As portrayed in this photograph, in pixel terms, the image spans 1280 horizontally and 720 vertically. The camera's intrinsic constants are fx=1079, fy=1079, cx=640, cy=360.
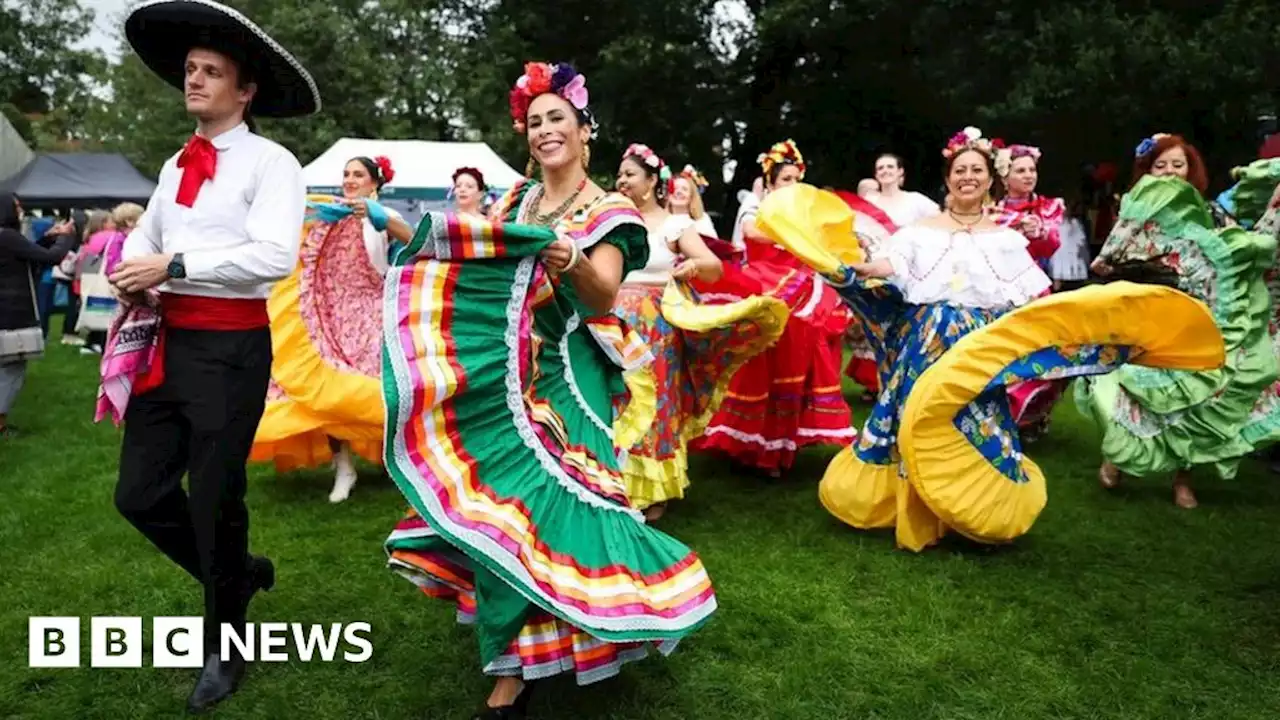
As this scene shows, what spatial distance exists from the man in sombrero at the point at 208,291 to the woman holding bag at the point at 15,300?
440 cm

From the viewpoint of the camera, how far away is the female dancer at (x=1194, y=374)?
16.8ft

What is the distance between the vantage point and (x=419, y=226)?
104 inches

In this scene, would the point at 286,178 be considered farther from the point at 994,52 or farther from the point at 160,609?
the point at 994,52

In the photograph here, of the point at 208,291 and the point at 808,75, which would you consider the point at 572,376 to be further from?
the point at 808,75

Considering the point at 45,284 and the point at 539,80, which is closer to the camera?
the point at 539,80

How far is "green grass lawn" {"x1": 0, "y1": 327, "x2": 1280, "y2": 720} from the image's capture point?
3.25 m

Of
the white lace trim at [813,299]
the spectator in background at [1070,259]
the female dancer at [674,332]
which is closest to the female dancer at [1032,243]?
the white lace trim at [813,299]

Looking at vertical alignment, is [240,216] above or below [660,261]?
above

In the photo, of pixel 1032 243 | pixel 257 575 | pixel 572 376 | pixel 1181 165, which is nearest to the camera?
pixel 572 376

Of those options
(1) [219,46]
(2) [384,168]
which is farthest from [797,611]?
(2) [384,168]

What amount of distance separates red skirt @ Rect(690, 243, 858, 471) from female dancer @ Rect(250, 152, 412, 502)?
187 centimetres

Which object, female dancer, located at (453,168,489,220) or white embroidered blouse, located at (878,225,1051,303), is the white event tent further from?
→ white embroidered blouse, located at (878,225,1051,303)

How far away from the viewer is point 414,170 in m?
14.5

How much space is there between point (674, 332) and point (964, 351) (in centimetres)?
144
